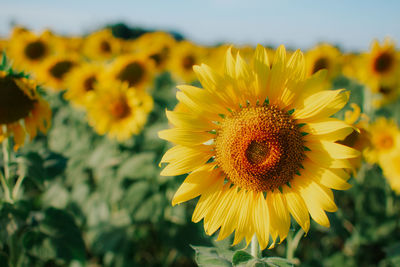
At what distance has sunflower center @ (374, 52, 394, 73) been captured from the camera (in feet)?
19.1

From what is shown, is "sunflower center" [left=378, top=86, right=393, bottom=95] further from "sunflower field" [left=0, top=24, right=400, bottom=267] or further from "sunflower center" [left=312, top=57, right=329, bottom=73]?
"sunflower center" [left=312, top=57, right=329, bottom=73]

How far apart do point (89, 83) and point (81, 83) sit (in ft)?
0.46

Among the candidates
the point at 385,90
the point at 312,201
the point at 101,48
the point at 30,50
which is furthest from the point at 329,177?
the point at 101,48

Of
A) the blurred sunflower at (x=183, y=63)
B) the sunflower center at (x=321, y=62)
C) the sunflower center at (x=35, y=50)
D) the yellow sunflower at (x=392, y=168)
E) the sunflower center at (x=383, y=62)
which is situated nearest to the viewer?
the yellow sunflower at (x=392, y=168)

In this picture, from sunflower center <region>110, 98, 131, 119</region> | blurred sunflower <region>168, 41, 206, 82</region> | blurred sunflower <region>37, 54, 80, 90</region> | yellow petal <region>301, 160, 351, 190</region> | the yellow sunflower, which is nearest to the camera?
yellow petal <region>301, 160, 351, 190</region>

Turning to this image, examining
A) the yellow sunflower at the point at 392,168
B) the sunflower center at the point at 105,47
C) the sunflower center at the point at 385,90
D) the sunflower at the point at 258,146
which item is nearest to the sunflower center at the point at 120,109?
the sunflower at the point at 258,146

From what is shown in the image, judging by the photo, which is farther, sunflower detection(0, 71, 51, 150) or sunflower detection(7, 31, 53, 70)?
sunflower detection(7, 31, 53, 70)

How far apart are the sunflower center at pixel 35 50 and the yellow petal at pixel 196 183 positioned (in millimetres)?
6914

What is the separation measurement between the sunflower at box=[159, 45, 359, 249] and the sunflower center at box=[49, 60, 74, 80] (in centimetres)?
535

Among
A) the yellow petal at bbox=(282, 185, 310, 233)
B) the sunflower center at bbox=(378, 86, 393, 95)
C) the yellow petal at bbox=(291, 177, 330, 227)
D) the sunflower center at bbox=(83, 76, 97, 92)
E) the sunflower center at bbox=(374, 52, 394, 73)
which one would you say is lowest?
the sunflower center at bbox=(378, 86, 393, 95)

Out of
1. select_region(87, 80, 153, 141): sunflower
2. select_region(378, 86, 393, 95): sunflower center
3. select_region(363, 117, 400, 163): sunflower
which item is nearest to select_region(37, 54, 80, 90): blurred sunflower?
select_region(87, 80, 153, 141): sunflower

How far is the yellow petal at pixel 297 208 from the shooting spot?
1.51 metres

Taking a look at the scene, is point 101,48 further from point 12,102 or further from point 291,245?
point 291,245

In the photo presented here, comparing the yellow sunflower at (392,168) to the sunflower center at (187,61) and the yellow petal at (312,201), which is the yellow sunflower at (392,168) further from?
the sunflower center at (187,61)
